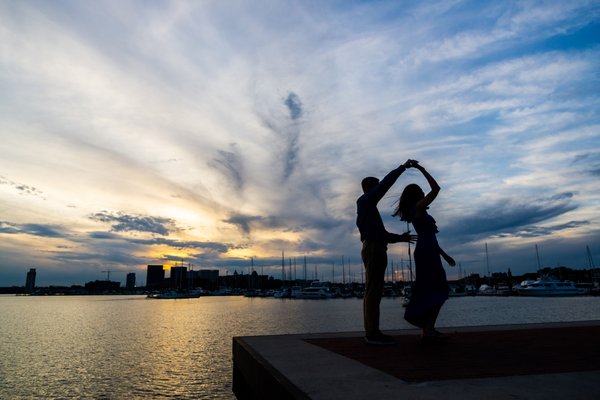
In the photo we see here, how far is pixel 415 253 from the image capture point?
736cm

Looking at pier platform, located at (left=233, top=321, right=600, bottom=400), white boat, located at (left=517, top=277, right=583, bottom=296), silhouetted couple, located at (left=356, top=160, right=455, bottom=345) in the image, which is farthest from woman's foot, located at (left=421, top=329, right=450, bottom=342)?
white boat, located at (left=517, top=277, right=583, bottom=296)

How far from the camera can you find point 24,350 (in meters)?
29.0

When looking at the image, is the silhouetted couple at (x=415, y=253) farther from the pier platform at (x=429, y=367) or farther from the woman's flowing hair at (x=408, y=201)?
the pier platform at (x=429, y=367)

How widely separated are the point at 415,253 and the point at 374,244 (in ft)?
3.33

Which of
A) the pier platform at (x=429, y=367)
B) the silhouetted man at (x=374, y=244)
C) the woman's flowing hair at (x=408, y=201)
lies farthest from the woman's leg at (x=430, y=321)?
the woman's flowing hair at (x=408, y=201)

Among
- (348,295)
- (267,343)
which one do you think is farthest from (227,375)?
(348,295)

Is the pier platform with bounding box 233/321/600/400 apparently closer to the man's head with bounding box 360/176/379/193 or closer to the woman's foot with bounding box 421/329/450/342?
the woman's foot with bounding box 421/329/450/342

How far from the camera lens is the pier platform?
3.53 metres

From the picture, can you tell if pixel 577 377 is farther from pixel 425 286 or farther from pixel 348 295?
pixel 348 295

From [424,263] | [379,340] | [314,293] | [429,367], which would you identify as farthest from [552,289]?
[429,367]

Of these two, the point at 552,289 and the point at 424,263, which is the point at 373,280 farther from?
the point at 552,289

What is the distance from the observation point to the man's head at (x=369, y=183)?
7.35 m

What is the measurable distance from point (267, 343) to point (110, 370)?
17096 millimetres

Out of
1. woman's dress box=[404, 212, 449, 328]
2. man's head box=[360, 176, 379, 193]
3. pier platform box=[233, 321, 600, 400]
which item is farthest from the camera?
man's head box=[360, 176, 379, 193]
